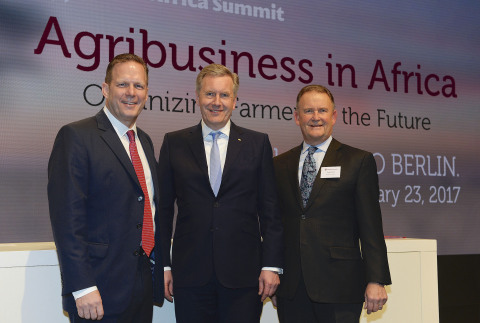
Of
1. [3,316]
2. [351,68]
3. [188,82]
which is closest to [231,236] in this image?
[3,316]

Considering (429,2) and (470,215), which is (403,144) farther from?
(429,2)

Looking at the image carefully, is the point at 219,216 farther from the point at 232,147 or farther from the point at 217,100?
the point at 217,100

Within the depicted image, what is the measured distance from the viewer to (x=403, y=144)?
5297 mm

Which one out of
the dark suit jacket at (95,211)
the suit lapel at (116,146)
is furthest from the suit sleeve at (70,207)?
the suit lapel at (116,146)

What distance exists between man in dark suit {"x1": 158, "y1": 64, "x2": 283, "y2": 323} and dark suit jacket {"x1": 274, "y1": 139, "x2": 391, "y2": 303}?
118 millimetres

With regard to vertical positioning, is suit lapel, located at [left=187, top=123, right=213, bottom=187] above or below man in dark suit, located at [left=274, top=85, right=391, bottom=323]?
above

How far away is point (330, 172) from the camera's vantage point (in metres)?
2.43

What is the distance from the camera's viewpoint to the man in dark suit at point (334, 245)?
236 centimetres

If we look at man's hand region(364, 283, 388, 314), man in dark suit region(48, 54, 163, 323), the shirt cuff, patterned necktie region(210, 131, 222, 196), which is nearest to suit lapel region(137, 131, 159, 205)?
man in dark suit region(48, 54, 163, 323)

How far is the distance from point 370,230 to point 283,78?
8.55 ft

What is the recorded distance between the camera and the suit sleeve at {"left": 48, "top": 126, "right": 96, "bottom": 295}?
6.10 ft

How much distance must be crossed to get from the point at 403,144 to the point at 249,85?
68.3 inches

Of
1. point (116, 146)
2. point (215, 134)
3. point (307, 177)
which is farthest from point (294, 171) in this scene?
point (116, 146)

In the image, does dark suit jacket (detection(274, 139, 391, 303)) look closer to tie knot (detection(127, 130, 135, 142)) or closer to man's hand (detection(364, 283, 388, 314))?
man's hand (detection(364, 283, 388, 314))
